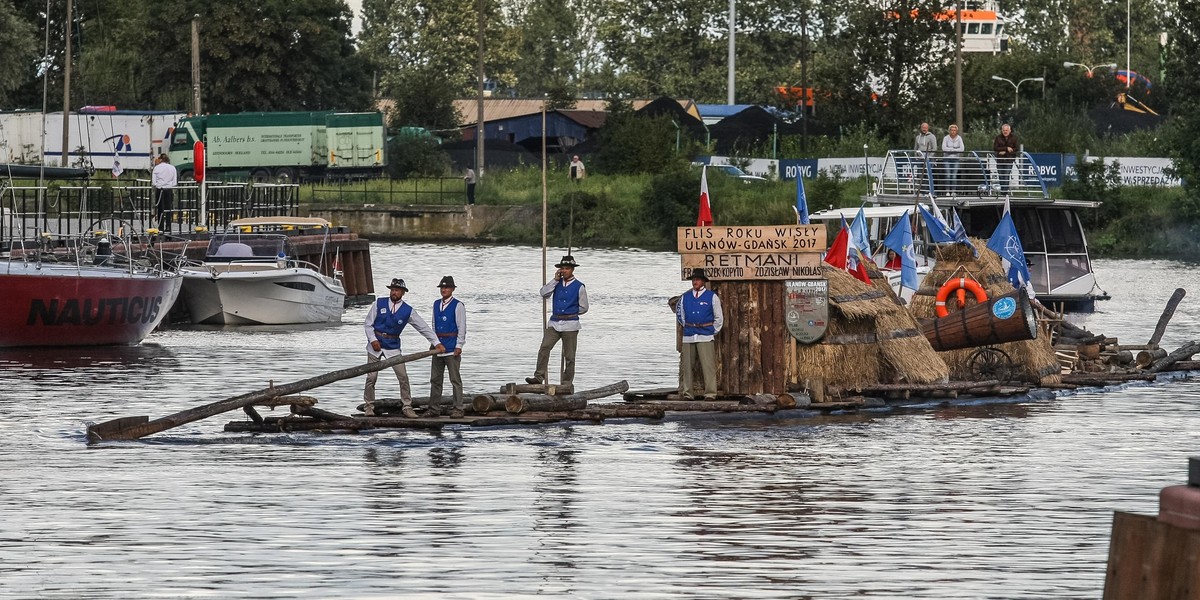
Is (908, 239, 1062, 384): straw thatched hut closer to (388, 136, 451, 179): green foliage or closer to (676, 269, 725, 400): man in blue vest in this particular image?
(676, 269, 725, 400): man in blue vest

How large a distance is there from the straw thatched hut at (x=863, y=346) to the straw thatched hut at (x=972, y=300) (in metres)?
1.46

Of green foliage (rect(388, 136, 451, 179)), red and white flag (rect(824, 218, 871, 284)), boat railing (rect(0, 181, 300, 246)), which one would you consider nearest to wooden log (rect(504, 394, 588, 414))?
red and white flag (rect(824, 218, 871, 284))

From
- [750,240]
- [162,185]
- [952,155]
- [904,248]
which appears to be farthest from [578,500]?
[162,185]

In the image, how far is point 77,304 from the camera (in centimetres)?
3422

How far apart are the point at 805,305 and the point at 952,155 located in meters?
17.1

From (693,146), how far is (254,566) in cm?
7837

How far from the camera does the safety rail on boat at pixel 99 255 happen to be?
34.6 meters

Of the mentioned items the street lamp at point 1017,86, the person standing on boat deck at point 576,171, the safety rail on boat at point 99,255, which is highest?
the street lamp at point 1017,86

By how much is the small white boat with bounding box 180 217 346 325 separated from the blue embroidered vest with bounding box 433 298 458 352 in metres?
18.2

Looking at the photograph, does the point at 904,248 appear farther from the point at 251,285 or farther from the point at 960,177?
the point at 251,285

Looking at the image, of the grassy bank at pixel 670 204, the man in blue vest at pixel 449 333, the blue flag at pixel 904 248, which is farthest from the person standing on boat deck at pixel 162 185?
the grassy bank at pixel 670 204

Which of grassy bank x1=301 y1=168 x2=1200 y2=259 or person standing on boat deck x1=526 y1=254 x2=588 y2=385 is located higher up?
grassy bank x1=301 y1=168 x2=1200 y2=259

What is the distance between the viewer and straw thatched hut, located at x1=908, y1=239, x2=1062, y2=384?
28.9 m

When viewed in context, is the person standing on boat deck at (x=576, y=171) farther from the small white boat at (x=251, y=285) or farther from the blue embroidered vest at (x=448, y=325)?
the blue embroidered vest at (x=448, y=325)
